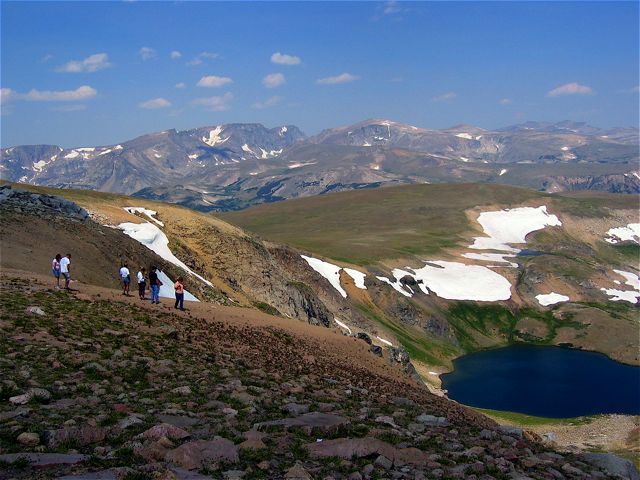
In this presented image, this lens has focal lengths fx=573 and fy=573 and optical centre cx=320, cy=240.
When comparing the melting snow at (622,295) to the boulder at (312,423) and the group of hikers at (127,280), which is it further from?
the boulder at (312,423)

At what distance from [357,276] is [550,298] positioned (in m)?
70.6

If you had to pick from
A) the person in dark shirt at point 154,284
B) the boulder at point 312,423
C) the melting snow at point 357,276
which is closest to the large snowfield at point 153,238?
A: the person in dark shirt at point 154,284

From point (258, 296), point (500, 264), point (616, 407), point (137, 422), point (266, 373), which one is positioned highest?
point (137, 422)

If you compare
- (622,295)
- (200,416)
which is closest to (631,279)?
(622,295)

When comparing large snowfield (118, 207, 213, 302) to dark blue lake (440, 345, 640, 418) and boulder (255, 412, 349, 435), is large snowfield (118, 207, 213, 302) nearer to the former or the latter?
boulder (255, 412, 349, 435)

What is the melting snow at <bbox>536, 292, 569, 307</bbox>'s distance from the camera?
545 feet

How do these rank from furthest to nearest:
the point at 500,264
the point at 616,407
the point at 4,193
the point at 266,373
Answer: the point at 500,264
the point at 616,407
the point at 4,193
the point at 266,373

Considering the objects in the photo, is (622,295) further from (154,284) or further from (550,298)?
(154,284)

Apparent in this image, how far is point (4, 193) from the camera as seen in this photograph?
52906 mm

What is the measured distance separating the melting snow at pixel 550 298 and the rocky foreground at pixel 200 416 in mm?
150511

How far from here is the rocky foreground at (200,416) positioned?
1311cm

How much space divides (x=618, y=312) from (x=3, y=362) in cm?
17300

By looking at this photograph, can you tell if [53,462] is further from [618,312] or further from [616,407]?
[618,312]

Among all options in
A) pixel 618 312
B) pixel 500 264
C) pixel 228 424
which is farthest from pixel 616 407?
pixel 228 424
